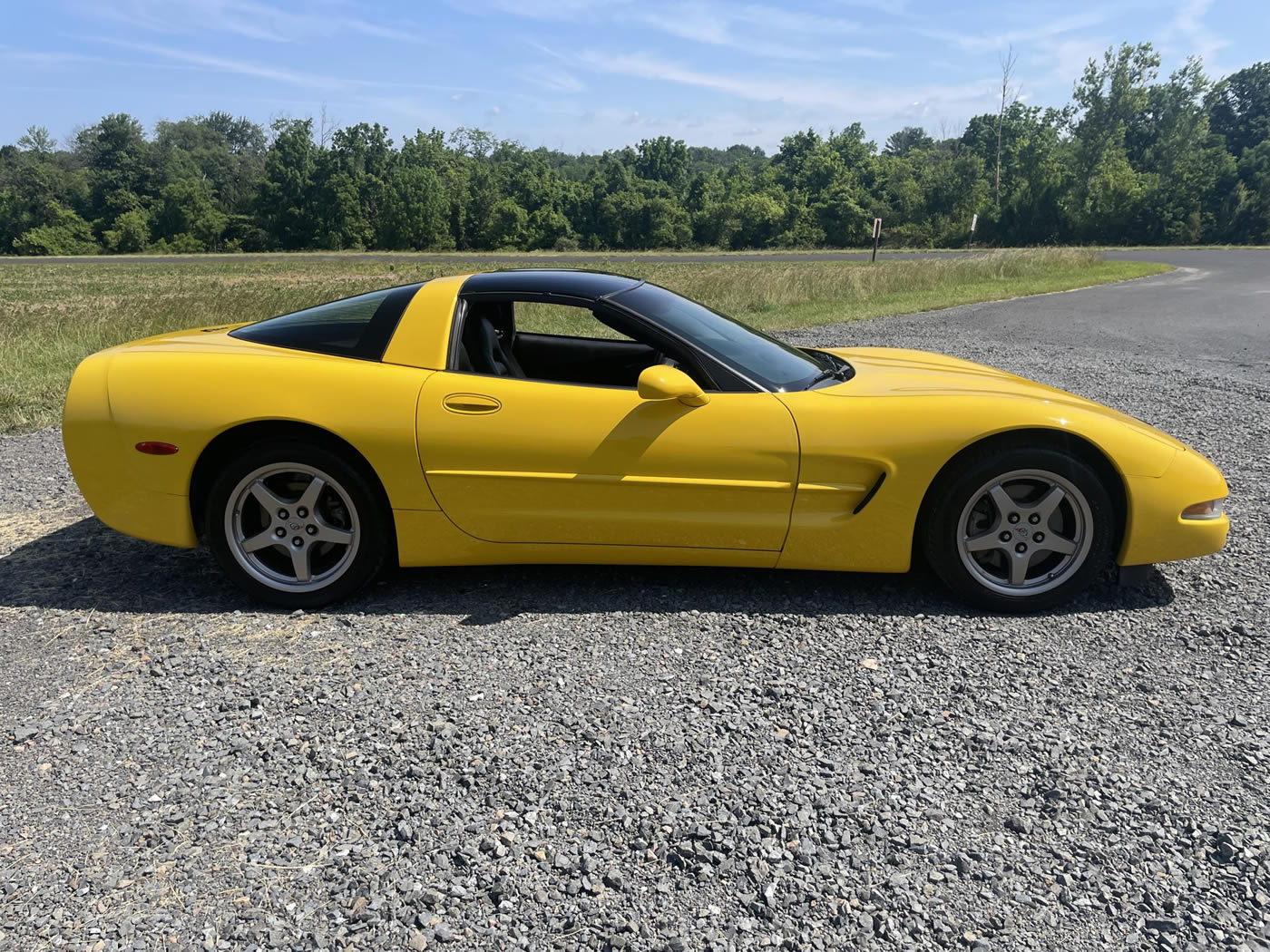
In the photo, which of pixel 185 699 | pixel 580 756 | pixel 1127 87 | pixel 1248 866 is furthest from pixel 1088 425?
pixel 1127 87

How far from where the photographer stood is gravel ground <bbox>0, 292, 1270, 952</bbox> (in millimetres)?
1859

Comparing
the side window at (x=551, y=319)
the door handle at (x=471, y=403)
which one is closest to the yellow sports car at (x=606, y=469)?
the door handle at (x=471, y=403)

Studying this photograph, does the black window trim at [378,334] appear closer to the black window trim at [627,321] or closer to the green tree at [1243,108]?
the black window trim at [627,321]

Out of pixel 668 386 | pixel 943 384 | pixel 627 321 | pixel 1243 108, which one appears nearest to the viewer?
pixel 668 386

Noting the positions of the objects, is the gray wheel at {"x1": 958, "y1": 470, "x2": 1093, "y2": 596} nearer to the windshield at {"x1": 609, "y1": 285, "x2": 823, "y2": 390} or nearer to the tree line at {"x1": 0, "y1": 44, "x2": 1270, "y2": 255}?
the windshield at {"x1": 609, "y1": 285, "x2": 823, "y2": 390}

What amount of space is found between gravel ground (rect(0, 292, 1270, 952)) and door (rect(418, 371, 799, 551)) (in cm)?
38

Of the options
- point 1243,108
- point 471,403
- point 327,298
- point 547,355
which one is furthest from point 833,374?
point 1243,108

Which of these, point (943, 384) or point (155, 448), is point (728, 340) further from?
point (155, 448)

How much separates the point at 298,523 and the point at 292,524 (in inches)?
0.9

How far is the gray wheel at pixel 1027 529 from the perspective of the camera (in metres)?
3.23

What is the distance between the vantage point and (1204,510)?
3.25m

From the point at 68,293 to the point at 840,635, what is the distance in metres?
26.8

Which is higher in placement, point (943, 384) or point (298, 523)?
point (943, 384)

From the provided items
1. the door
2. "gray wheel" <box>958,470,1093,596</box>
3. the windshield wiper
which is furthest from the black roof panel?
"gray wheel" <box>958,470,1093,596</box>
